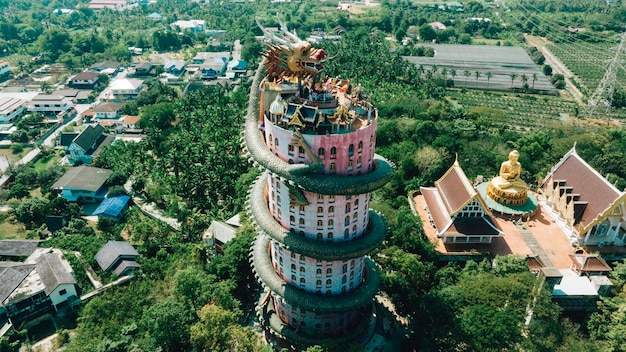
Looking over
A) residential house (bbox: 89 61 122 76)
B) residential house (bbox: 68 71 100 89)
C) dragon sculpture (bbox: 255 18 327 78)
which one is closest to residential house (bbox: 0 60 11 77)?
residential house (bbox: 89 61 122 76)

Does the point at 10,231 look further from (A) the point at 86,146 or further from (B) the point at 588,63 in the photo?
(B) the point at 588,63

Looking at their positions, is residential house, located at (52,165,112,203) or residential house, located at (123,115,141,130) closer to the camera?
residential house, located at (52,165,112,203)

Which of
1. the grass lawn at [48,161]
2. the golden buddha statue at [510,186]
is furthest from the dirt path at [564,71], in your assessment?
the grass lawn at [48,161]

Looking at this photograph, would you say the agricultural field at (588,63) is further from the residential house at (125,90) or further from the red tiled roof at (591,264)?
the residential house at (125,90)

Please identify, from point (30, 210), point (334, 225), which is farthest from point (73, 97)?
point (334, 225)

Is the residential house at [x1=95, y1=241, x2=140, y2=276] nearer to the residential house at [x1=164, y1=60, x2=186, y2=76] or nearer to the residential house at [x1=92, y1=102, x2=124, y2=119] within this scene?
the residential house at [x1=92, y1=102, x2=124, y2=119]

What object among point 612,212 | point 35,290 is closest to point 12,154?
point 35,290
